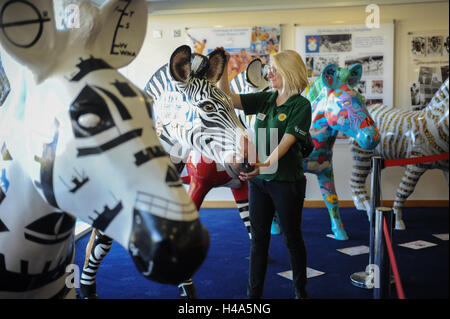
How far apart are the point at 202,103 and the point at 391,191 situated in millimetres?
3860

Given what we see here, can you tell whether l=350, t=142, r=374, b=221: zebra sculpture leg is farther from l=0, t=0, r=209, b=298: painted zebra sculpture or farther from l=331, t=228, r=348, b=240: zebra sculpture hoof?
l=0, t=0, r=209, b=298: painted zebra sculpture

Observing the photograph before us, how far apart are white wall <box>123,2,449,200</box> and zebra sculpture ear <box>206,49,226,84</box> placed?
2951mm

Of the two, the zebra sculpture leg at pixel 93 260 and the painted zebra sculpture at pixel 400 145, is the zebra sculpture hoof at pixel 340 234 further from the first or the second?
the zebra sculpture leg at pixel 93 260

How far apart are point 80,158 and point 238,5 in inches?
178

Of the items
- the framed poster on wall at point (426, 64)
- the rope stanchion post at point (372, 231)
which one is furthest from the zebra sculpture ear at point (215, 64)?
the framed poster on wall at point (426, 64)

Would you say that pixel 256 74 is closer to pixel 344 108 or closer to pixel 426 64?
pixel 344 108

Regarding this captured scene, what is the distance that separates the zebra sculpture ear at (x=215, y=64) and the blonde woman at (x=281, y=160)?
7 centimetres

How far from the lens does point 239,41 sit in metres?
4.89

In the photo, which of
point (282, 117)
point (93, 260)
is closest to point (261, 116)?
point (282, 117)

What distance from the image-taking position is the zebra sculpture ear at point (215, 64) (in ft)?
6.54

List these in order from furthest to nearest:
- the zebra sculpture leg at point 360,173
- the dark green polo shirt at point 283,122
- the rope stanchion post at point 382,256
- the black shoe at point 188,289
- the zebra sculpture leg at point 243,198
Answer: the zebra sculpture leg at point 360,173
the zebra sculpture leg at point 243,198
the black shoe at point 188,289
the dark green polo shirt at point 283,122
the rope stanchion post at point 382,256
